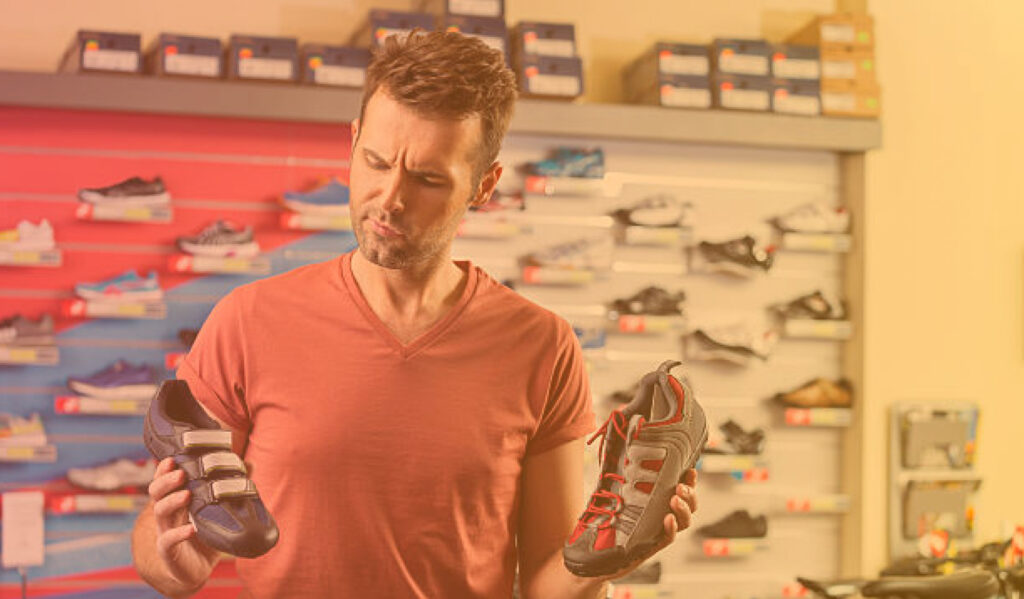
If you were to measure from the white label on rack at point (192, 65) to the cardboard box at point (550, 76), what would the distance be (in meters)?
1.17

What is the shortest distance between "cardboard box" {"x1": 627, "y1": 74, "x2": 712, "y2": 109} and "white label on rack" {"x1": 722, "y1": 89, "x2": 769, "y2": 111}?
2.9 inches

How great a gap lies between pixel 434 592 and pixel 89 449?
118 inches

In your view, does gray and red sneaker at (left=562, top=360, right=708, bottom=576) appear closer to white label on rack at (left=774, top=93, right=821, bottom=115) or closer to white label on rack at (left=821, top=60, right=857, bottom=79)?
white label on rack at (left=774, top=93, right=821, bottom=115)

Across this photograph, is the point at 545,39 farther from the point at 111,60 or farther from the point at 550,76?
the point at 111,60

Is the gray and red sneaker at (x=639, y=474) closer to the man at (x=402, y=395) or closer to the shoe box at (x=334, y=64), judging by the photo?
the man at (x=402, y=395)

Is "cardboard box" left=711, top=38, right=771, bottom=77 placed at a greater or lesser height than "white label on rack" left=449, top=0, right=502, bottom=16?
lesser

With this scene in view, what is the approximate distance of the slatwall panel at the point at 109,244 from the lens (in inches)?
166

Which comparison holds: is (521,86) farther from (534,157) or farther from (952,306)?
(952,306)

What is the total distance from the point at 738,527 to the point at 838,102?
1857mm

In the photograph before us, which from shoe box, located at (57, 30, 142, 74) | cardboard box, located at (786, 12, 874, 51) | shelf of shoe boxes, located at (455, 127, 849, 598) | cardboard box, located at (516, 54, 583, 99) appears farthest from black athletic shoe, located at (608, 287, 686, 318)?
shoe box, located at (57, 30, 142, 74)

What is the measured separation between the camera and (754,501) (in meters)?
4.82

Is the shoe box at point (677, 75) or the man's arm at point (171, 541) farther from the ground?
the shoe box at point (677, 75)

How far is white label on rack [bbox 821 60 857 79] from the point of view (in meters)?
4.72

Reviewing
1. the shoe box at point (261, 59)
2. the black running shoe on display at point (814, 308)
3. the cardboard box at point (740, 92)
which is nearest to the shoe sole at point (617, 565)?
the shoe box at point (261, 59)
